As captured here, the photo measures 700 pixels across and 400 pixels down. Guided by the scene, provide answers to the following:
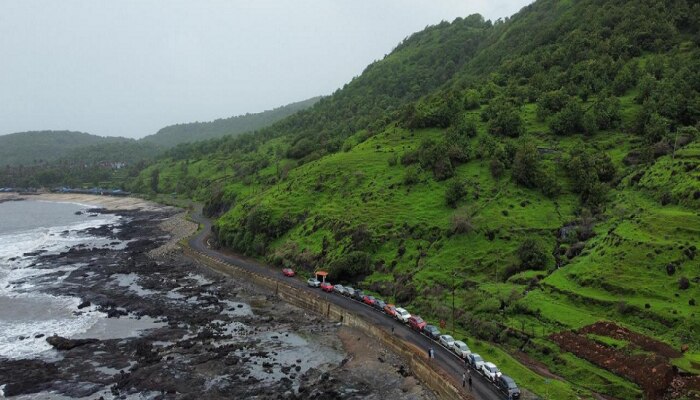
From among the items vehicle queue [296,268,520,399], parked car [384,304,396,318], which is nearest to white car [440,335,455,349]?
vehicle queue [296,268,520,399]

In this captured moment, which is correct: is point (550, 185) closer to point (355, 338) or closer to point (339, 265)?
point (339, 265)

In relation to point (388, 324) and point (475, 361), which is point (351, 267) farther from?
point (475, 361)

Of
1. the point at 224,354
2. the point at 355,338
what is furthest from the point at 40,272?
the point at 355,338

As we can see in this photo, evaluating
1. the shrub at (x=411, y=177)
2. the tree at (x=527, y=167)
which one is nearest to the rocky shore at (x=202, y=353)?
the shrub at (x=411, y=177)

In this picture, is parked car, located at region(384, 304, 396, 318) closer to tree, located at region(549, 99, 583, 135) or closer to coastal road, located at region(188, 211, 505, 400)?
coastal road, located at region(188, 211, 505, 400)

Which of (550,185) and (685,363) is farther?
(550,185)

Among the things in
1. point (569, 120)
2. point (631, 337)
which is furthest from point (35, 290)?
point (569, 120)

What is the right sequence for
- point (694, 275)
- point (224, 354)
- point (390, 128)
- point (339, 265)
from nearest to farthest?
point (694, 275) < point (224, 354) < point (339, 265) < point (390, 128)

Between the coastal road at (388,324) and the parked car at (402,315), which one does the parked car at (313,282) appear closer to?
the coastal road at (388,324)
